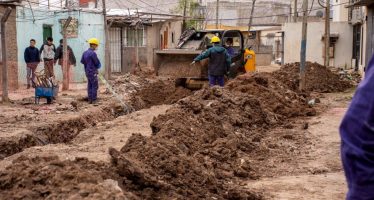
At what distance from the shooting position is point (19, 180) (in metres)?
4.82

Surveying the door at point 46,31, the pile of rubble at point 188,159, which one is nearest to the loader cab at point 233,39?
the pile of rubble at point 188,159

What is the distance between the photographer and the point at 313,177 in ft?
24.7

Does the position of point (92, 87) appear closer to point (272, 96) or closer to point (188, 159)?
point (272, 96)

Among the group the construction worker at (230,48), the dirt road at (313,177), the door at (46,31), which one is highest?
the door at (46,31)

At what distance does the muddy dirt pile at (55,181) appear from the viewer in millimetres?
4148

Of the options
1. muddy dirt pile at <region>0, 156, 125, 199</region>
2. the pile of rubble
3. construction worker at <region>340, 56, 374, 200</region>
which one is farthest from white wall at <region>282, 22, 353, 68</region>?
construction worker at <region>340, 56, 374, 200</region>

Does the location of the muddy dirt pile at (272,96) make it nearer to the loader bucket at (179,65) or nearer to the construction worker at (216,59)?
the construction worker at (216,59)

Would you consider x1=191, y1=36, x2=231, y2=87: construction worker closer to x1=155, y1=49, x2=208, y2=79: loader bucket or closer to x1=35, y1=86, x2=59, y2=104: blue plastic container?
x1=155, y1=49, x2=208, y2=79: loader bucket

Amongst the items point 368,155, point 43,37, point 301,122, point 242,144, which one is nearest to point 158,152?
point 242,144

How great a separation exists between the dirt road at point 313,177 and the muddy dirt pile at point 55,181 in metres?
2.37

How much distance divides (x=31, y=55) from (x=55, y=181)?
1522cm

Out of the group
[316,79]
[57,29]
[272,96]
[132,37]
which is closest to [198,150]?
[272,96]

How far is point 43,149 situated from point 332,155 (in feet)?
14.7

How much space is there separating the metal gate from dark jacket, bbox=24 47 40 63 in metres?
10.0
